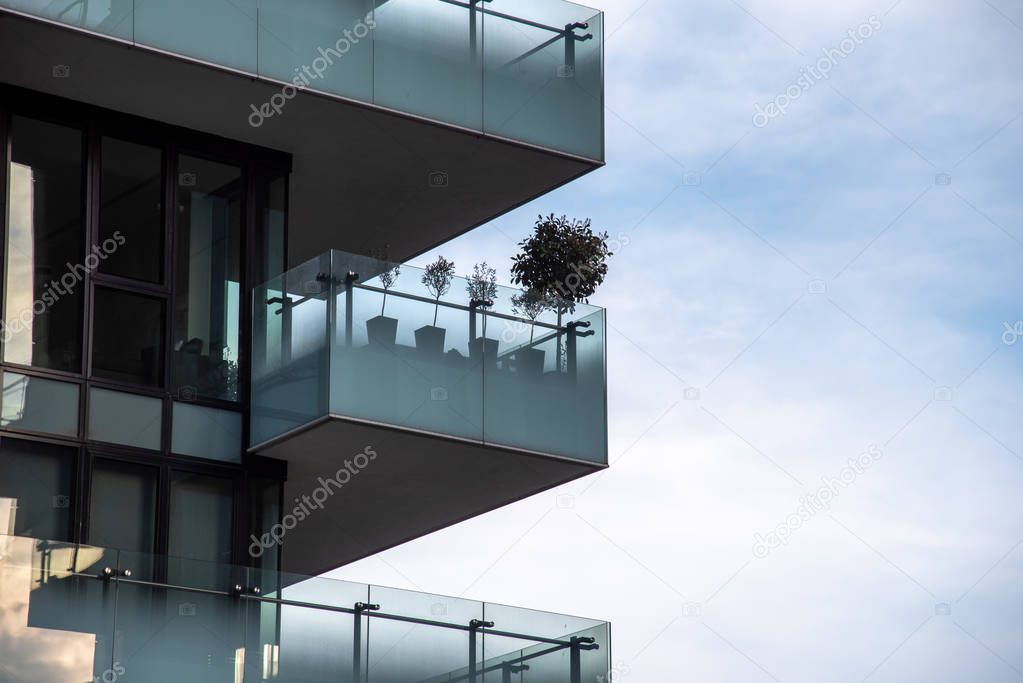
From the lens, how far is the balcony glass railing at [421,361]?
1706 centimetres

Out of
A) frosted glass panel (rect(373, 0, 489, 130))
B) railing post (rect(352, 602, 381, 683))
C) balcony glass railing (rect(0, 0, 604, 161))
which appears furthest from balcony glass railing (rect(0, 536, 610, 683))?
frosted glass panel (rect(373, 0, 489, 130))

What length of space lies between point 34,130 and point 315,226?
3.75 metres

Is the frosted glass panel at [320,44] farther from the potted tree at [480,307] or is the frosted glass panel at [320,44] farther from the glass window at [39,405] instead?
the glass window at [39,405]

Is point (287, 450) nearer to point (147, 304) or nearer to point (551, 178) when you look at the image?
point (147, 304)

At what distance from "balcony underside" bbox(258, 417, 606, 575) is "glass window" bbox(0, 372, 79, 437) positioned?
5.87 feet

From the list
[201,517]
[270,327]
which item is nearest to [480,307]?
[270,327]

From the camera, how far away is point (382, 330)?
17.2m

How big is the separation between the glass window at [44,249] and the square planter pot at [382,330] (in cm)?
255

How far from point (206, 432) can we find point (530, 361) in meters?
3.03

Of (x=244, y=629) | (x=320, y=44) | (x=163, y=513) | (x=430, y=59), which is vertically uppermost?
(x=430, y=59)

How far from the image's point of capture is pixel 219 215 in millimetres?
18406

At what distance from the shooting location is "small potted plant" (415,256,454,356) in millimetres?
17469

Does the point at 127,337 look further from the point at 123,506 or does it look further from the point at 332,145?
the point at 332,145

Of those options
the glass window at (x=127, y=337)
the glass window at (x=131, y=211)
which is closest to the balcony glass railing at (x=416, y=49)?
the glass window at (x=131, y=211)
